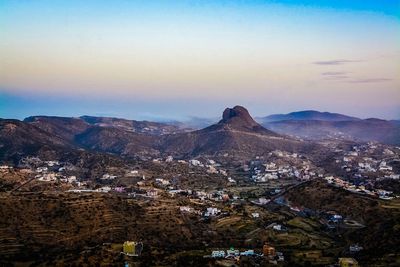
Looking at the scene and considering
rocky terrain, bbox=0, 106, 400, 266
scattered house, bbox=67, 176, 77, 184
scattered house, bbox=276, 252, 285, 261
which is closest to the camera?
rocky terrain, bbox=0, 106, 400, 266

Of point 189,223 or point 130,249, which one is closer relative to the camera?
point 130,249

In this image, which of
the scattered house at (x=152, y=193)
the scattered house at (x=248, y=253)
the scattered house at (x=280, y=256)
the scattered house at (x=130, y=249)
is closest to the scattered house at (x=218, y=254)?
the scattered house at (x=248, y=253)

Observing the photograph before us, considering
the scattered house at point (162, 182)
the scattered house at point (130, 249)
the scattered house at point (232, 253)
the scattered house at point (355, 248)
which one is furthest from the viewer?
the scattered house at point (162, 182)

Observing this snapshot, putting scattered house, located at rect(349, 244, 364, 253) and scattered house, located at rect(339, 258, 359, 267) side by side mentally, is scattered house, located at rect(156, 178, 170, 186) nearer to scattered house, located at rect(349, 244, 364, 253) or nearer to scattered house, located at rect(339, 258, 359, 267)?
scattered house, located at rect(349, 244, 364, 253)

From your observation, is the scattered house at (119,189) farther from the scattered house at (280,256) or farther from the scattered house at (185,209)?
the scattered house at (280,256)

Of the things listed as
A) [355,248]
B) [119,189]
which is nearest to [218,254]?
[355,248]

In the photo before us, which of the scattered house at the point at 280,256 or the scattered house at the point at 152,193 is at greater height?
the scattered house at the point at 152,193

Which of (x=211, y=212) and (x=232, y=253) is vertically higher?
(x=211, y=212)

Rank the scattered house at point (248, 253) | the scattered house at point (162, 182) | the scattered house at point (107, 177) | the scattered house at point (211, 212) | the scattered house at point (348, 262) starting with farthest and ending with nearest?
the scattered house at point (107, 177) → the scattered house at point (162, 182) → the scattered house at point (211, 212) → the scattered house at point (248, 253) → the scattered house at point (348, 262)

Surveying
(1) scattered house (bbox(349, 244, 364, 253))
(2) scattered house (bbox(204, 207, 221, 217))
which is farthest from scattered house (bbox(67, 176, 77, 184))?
(1) scattered house (bbox(349, 244, 364, 253))

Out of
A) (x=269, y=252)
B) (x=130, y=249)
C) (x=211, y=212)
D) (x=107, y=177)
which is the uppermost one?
(x=107, y=177)

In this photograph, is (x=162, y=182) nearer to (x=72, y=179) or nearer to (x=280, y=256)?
(x=72, y=179)
